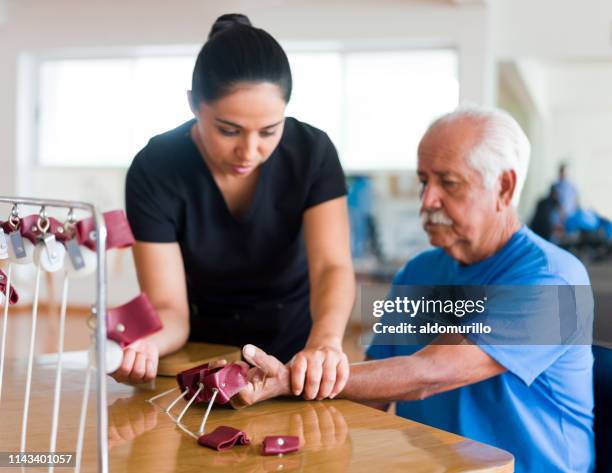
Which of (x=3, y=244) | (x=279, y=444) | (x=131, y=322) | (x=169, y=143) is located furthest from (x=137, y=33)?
(x=131, y=322)

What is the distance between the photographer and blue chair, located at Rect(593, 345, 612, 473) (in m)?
1.61

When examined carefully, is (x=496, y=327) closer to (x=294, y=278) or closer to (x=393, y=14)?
(x=294, y=278)

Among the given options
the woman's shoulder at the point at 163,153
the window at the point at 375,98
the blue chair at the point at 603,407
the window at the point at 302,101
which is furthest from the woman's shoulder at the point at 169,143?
the window at the point at 375,98

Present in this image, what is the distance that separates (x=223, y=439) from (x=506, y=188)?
94 centimetres

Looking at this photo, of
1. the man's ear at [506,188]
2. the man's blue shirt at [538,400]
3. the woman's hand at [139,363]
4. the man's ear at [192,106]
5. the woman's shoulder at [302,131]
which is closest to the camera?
the woman's hand at [139,363]

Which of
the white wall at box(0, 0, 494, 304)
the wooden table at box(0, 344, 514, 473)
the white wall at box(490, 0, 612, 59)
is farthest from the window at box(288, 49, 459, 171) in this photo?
the wooden table at box(0, 344, 514, 473)

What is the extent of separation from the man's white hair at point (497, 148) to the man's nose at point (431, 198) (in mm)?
105

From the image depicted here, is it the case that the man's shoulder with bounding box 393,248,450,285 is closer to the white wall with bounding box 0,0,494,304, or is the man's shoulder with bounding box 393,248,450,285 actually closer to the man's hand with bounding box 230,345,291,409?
the man's hand with bounding box 230,345,291,409

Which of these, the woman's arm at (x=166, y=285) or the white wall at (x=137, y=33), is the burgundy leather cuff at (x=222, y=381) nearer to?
the woman's arm at (x=166, y=285)

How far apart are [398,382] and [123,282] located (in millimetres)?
6771

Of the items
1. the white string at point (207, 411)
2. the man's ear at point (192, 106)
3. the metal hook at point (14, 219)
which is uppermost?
the man's ear at point (192, 106)

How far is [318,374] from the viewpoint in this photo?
1.41 metres

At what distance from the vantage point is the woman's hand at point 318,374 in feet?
4.58

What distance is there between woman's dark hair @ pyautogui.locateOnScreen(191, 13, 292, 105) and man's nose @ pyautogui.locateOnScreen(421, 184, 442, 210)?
0.40 m
